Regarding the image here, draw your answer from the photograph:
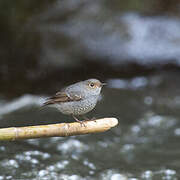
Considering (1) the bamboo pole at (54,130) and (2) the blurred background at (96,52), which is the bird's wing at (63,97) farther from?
(2) the blurred background at (96,52)

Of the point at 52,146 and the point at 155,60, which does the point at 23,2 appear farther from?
the point at 52,146

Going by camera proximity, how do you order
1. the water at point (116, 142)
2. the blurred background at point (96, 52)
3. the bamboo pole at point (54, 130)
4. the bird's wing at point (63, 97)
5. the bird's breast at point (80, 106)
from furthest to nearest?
the blurred background at point (96, 52), the water at point (116, 142), the bird's wing at point (63, 97), the bird's breast at point (80, 106), the bamboo pole at point (54, 130)

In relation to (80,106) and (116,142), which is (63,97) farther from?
(116,142)

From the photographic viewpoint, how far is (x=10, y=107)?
9.05 meters

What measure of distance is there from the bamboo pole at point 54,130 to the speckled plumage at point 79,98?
342 mm

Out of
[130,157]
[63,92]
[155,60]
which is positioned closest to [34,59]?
[155,60]

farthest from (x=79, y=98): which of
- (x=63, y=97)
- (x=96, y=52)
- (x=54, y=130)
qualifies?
(x=96, y=52)

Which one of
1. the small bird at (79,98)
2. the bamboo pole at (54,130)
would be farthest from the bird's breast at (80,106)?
the bamboo pole at (54,130)

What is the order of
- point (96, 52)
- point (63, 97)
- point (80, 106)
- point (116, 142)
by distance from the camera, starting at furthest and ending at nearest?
point (96, 52)
point (116, 142)
point (63, 97)
point (80, 106)

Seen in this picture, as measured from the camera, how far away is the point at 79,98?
4230 mm

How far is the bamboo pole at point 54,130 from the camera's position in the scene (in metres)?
3.60

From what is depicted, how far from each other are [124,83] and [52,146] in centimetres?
313

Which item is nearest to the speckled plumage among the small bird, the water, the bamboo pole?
the small bird

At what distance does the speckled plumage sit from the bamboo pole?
13.5 inches
